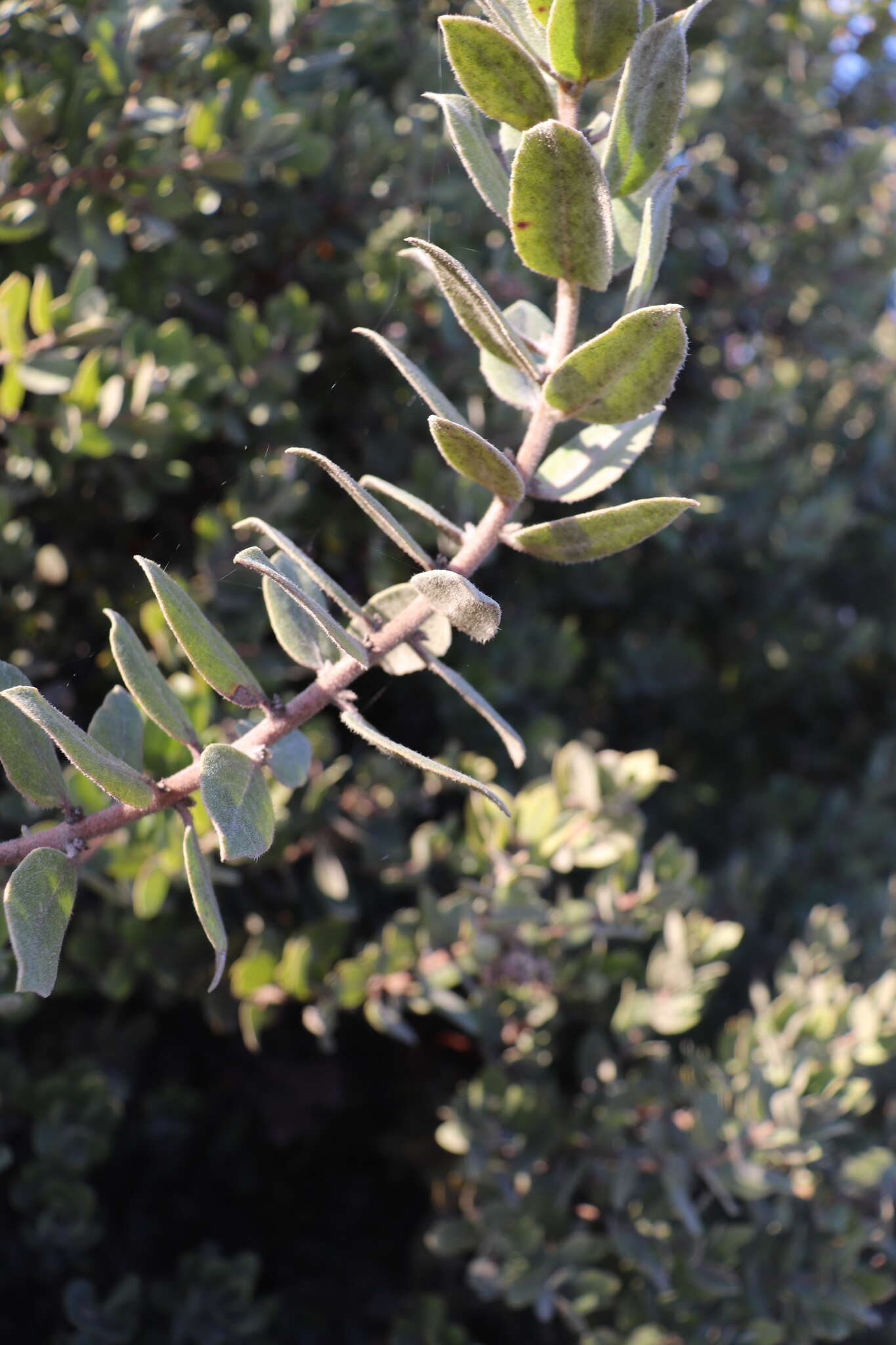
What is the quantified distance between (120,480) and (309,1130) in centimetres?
92

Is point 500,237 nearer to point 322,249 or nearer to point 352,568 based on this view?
point 322,249

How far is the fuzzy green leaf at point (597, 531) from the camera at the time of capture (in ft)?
1.82

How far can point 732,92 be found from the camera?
207 cm

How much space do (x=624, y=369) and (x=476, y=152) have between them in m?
0.16

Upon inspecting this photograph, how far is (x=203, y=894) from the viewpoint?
1.80ft

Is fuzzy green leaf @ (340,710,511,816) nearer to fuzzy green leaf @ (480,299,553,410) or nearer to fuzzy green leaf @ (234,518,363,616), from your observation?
fuzzy green leaf @ (234,518,363,616)

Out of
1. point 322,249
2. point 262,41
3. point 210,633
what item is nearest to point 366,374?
point 322,249

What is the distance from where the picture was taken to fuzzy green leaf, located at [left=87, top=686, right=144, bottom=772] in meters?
0.68

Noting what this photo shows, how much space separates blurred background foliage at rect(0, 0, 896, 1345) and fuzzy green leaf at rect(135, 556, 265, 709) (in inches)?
18.2

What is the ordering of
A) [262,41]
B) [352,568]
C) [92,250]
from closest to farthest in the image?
[92,250] < [262,41] < [352,568]

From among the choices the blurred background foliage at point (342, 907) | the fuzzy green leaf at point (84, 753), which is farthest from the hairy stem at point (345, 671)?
the blurred background foliage at point (342, 907)

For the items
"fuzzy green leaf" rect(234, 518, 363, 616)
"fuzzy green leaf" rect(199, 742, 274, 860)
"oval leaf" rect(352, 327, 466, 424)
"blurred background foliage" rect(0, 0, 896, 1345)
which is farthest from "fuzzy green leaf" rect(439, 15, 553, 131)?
"blurred background foliage" rect(0, 0, 896, 1345)

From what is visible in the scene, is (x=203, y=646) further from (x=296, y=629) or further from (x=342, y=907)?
(x=342, y=907)

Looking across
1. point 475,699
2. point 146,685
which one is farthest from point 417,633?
point 146,685
